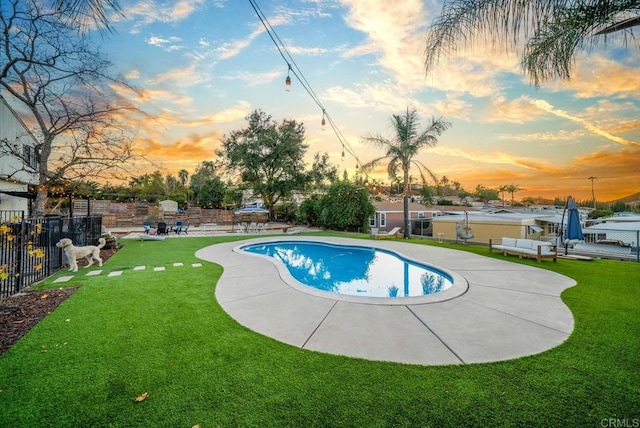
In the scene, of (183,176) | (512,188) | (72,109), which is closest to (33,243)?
(72,109)

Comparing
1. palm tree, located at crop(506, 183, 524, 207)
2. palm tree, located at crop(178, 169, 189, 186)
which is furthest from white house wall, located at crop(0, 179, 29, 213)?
palm tree, located at crop(506, 183, 524, 207)

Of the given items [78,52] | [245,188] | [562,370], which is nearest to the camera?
[562,370]

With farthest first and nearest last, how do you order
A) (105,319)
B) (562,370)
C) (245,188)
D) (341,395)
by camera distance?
1. (245,188)
2. (105,319)
3. (562,370)
4. (341,395)

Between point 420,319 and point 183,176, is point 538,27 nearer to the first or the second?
point 420,319

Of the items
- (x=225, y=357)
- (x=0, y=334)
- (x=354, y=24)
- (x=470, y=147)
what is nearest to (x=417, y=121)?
(x=470, y=147)

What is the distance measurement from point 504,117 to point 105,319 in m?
13.6

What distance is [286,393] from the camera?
2365 mm

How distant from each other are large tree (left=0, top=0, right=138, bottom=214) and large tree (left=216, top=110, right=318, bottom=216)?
1455cm

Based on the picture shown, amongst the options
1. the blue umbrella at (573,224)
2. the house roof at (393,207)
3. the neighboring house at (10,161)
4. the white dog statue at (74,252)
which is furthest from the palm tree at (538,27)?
the house roof at (393,207)

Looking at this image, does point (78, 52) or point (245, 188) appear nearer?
point (78, 52)

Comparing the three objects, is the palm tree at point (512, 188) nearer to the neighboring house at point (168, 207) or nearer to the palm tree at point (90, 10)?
the neighboring house at point (168, 207)

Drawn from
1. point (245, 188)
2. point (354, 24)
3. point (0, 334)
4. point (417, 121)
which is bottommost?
point (0, 334)

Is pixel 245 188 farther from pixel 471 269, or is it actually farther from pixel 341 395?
pixel 341 395

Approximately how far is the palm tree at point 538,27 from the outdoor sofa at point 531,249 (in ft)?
20.6
